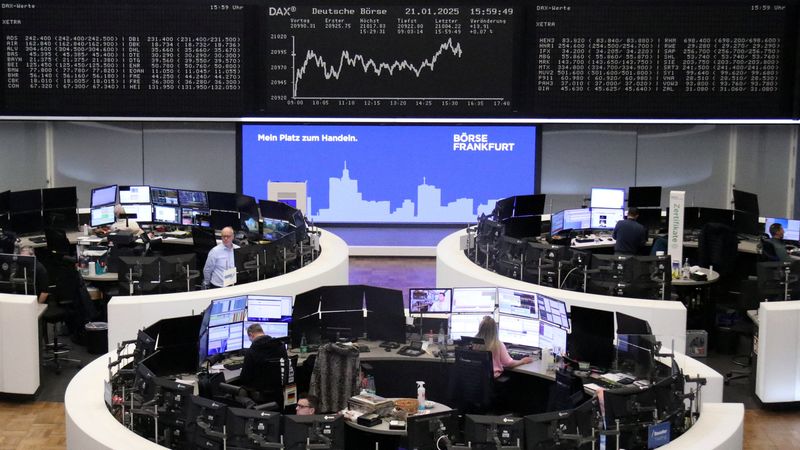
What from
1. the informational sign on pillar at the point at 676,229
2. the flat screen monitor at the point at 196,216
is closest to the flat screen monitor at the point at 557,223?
the informational sign on pillar at the point at 676,229

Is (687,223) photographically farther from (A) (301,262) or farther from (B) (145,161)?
(B) (145,161)

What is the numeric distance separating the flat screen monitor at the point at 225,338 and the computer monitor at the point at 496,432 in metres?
2.76

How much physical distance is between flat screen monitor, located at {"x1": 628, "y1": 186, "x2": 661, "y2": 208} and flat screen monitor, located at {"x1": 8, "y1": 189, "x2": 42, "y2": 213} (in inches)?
287

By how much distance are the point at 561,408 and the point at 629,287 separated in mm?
2659

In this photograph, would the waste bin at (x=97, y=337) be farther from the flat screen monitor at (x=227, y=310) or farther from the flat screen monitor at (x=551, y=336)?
the flat screen monitor at (x=551, y=336)

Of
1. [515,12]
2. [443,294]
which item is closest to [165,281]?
[443,294]

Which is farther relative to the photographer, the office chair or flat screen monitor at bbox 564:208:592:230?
flat screen monitor at bbox 564:208:592:230

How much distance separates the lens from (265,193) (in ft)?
50.4

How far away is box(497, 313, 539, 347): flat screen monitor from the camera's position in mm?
9172

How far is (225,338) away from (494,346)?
2.15 meters

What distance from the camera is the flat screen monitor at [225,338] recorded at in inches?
340

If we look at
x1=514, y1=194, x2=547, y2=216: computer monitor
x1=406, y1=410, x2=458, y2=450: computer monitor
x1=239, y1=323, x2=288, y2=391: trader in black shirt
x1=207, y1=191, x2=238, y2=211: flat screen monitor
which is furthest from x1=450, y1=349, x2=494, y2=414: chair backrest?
x1=207, y1=191, x2=238, y2=211: flat screen monitor

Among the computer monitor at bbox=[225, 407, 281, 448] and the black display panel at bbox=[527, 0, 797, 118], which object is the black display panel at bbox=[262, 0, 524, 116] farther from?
the computer monitor at bbox=[225, 407, 281, 448]

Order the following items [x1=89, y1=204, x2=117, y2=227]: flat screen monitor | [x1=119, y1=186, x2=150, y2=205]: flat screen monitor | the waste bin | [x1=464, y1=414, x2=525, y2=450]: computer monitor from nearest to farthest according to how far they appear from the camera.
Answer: [x1=464, y1=414, x2=525, y2=450]: computer monitor < the waste bin < [x1=89, y1=204, x2=117, y2=227]: flat screen monitor < [x1=119, y1=186, x2=150, y2=205]: flat screen monitor
